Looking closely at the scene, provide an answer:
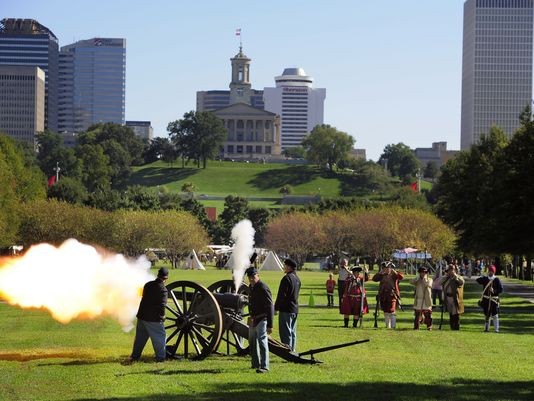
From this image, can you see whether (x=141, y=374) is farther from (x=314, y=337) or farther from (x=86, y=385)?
(x=314, y=337)

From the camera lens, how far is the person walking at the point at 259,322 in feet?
71.4

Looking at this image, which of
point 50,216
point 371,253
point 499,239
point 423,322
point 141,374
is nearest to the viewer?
point 141,374

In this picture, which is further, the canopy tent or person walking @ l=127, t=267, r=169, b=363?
the canopy tent

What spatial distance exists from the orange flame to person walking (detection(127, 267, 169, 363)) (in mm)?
4030

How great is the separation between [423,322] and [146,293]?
15.2 metres

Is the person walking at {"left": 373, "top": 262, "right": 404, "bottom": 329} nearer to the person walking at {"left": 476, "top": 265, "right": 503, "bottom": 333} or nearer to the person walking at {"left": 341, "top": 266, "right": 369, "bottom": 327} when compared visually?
the person walking at {"left": 341, "top": 266, "right": 369, "bottom": 327}

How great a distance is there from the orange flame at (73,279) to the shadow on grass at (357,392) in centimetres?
723

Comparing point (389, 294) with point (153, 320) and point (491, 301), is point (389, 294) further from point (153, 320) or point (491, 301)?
point (153, 320)

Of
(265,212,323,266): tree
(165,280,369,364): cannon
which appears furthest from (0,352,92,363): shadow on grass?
(265,212,323,266): tree

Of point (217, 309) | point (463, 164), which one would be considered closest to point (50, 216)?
point (463, 164)

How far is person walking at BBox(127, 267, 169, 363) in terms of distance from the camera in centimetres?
2292

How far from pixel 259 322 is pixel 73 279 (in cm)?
774

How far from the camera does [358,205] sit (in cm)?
15062

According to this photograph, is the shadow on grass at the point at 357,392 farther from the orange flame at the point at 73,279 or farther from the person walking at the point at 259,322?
the orange flame at the point at 73,279
